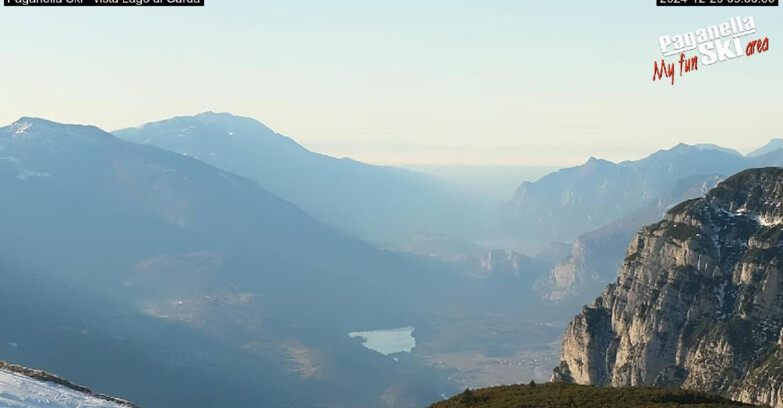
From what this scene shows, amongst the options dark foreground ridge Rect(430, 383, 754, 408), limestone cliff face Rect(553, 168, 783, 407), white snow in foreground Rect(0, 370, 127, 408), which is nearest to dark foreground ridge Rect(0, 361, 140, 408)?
white snow in foreground Rect(0, 370, 127, 408)

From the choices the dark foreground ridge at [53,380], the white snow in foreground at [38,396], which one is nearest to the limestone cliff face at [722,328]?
the dark foreground ridge at [53,380]

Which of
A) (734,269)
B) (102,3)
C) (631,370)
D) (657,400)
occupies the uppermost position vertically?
(102,3)

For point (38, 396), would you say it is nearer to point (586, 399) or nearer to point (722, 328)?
point (586, 399)

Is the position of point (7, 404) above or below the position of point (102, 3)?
below

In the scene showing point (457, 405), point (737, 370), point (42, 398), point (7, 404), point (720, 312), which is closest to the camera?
point (7, 404)

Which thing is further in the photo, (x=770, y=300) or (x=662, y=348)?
(x=662, y=348)

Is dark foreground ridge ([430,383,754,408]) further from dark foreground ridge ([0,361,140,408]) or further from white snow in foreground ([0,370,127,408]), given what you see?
white snow in foreground ([0,370,127,408])

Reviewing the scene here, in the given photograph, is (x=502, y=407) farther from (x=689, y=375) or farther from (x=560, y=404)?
(x=689, y=375)

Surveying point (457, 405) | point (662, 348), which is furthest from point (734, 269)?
point (457, 405)
